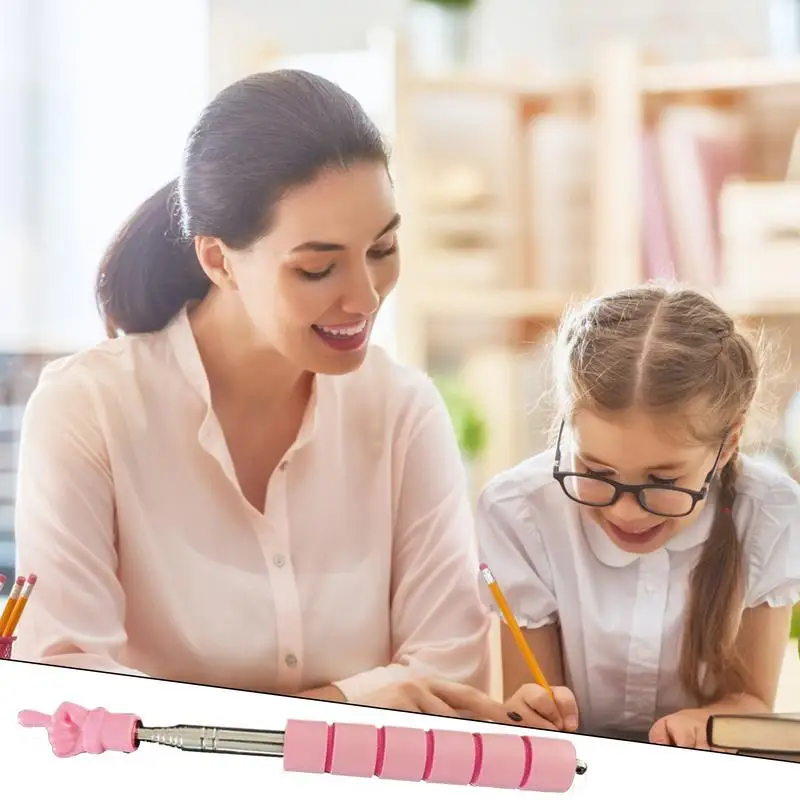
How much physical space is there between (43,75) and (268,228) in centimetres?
27

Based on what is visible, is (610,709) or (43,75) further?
(43,75)

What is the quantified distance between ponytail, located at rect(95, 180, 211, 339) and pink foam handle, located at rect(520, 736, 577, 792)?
410 mm

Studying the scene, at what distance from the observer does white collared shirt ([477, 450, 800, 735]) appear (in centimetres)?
79

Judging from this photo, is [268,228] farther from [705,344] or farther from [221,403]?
[705,344]

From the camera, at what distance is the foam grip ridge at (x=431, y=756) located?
2.56 ft

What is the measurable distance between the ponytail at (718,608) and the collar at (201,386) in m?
0.30

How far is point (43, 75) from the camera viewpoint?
96 cm

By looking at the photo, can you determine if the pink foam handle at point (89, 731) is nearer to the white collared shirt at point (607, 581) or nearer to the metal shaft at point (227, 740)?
the metal shaft at point (227, 740)

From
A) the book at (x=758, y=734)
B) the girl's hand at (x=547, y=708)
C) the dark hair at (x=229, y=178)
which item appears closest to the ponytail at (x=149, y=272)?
the dark hair at (x=229, y=178)

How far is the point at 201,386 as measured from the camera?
0.90 m

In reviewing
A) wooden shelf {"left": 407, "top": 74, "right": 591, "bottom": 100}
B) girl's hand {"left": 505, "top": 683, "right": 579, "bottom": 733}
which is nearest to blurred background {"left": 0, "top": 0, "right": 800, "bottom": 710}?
wooden shelf {"left": 407, "top": 74, "right": 591, "bottom": 100}

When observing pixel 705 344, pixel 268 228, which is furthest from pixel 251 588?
pixel 705 344

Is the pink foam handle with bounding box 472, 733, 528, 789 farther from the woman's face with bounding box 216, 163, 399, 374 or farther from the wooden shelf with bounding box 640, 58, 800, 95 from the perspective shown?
the wooden shelf with bounding box 640, 58, 800, 95

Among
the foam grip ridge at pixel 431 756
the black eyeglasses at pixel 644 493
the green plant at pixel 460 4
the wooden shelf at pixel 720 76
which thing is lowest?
the foam grip ridge at pixel 431 756
